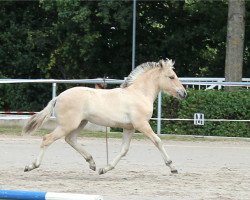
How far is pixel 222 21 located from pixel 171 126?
11.0 metres

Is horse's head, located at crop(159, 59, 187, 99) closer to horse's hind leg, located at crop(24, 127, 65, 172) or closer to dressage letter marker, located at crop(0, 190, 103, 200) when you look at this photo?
horse's hind leg, located at crop(24, 127, 65, 172)

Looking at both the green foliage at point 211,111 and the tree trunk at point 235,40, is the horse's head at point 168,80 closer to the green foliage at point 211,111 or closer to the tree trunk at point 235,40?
the green foliage at point 211,111

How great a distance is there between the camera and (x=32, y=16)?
3550cm

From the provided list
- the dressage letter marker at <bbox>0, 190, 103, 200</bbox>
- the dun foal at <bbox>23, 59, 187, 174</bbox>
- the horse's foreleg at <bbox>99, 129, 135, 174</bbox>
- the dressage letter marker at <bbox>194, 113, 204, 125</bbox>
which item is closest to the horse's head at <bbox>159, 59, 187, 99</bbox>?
the dun foal at <bbox>23, 59, 187, 174</bbox>

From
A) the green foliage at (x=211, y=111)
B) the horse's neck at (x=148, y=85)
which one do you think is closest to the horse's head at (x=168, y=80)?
the horse's neck at (x=148, y=85)

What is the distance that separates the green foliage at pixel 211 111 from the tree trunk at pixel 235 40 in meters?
3.07

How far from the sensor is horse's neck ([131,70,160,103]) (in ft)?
43.4

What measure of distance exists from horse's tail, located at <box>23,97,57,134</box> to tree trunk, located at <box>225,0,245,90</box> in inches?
532

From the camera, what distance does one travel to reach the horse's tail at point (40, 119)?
13.0 metres

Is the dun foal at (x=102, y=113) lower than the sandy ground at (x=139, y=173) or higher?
higher

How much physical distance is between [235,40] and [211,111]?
4040mm

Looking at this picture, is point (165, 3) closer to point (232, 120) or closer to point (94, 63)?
point (94, 63)

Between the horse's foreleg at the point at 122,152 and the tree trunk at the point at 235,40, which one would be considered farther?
the tree trunk at the point at 235,40

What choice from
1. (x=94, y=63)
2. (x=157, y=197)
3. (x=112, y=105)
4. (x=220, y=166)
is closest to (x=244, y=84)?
(x=220, y=166)
